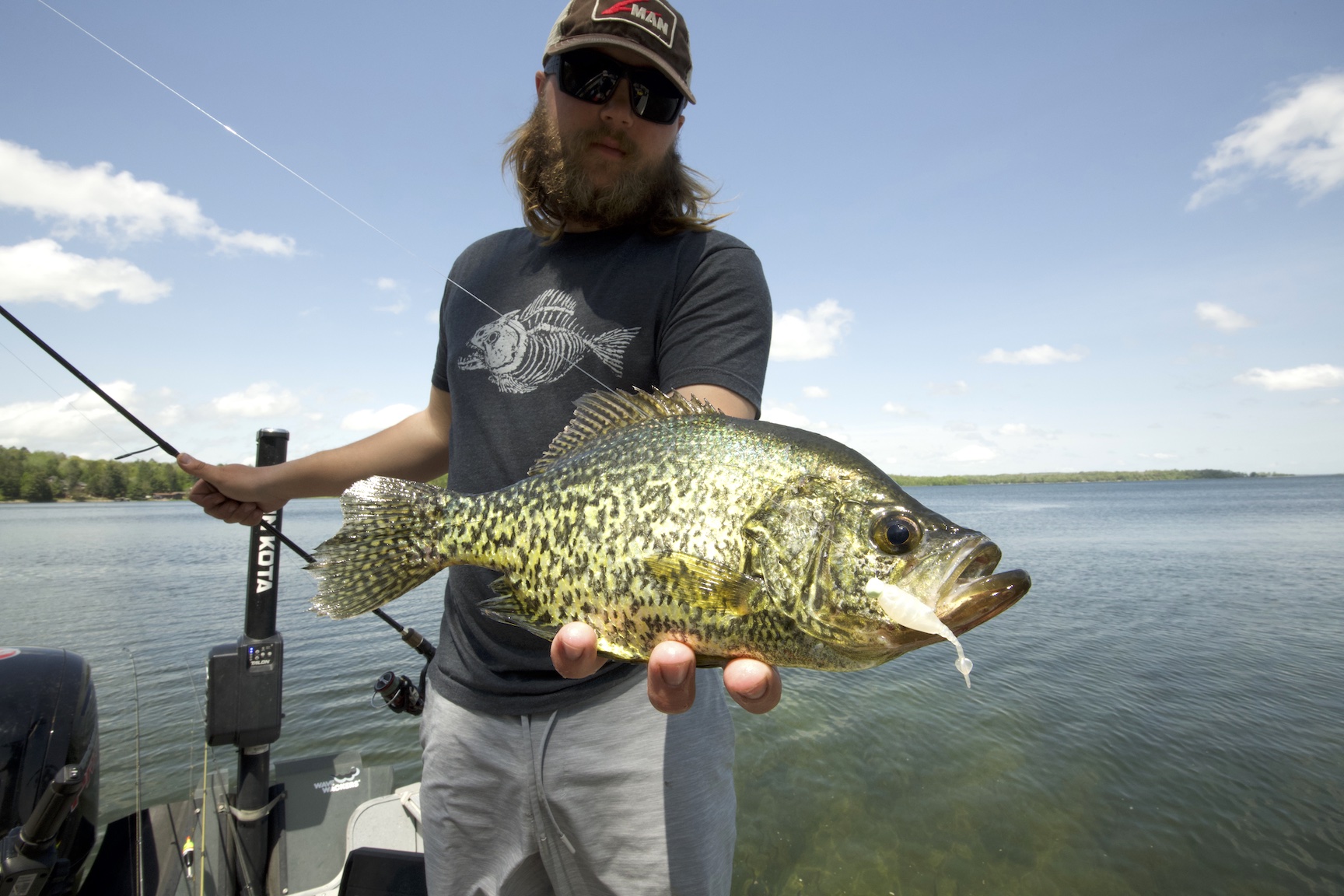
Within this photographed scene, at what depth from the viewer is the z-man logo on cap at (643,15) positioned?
250cm

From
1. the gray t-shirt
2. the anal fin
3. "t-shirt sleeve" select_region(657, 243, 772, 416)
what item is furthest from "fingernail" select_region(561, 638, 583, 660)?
"t-shirt sleeve" select_region(657, 243, 772, 416)

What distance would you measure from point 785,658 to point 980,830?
8355mm

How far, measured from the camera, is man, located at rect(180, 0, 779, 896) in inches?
93.6

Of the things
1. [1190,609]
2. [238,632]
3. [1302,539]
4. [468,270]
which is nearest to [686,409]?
[468,270]

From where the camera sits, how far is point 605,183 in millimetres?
2738

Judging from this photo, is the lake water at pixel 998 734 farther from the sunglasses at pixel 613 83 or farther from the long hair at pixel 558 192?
the sunglasses at pixel 613 83

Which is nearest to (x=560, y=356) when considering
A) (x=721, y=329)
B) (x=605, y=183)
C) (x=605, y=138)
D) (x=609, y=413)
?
(x=609, y=413)

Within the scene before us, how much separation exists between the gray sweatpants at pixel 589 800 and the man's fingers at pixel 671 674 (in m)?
0.57

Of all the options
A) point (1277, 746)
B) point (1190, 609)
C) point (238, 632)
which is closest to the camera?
point (1277, 746)

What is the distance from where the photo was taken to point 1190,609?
19.1 metres

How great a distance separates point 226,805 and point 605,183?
4519 mm

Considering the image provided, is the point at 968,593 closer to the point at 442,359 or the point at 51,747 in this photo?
the point at 442,359

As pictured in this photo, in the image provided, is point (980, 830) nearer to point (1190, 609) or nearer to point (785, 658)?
point (785, 658)

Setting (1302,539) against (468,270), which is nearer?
(468,270)
